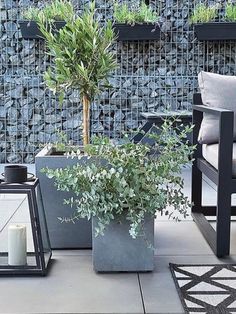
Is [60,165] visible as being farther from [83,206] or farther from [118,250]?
[118,250]

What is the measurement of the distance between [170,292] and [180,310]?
0.15m

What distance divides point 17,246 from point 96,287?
1.24ft

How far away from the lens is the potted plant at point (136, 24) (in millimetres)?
4586

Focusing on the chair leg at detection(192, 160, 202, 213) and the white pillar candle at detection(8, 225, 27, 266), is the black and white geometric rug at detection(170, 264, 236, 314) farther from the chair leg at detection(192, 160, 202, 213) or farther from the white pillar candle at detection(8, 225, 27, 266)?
the chair leg at detection(192, 160, 202, 213)

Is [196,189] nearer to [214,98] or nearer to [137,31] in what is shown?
[214,98]

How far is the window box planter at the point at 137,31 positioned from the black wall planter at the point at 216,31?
39cm

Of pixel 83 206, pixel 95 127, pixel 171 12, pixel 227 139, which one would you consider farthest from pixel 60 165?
pixel 171 12

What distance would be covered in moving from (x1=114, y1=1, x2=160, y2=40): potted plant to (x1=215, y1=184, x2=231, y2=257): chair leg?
2658mm

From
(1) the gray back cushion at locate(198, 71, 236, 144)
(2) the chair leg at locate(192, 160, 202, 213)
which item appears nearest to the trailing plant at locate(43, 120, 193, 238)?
(1) the gray back cushion at locate(198, 71, 236, 144)

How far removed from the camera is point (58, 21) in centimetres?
458

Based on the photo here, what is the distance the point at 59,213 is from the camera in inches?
92.4

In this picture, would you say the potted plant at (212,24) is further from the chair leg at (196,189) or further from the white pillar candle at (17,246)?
the white pillar candle at (17,246)

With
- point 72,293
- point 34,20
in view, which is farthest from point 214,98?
point 34,20

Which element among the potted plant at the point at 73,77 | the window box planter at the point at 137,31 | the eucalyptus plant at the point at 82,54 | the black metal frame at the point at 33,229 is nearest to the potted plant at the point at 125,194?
the black metal frame at the point at 33,229
